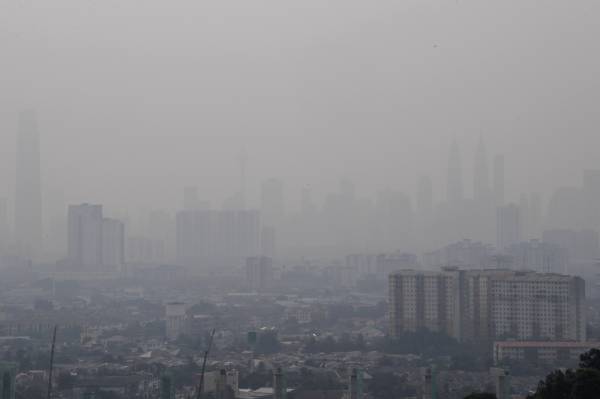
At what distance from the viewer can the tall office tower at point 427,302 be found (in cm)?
1368

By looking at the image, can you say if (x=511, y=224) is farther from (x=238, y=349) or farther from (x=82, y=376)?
(x=82, y=376)

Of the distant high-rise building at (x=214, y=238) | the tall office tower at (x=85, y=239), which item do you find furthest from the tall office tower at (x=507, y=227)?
the tall office tower at (x=85, y=239)

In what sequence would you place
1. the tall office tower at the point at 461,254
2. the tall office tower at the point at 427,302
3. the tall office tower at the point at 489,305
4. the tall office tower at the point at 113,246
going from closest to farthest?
the tall office tower at the point at 489,305, the tall office tower at the point at 427,302, the tall office tower at the point at 461,254, the tall office tower at the point at 113,246

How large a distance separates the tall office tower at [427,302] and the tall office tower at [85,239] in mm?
10484

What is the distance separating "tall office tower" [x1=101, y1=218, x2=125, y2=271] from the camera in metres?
24.0

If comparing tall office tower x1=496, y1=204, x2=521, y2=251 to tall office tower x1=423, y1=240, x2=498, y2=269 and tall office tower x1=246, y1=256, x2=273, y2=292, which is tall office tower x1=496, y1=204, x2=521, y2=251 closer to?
tall office tower x1=423, y1=240, x2=498, y2=269

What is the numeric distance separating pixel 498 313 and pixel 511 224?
28.7ft

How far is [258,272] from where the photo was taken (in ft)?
75.2

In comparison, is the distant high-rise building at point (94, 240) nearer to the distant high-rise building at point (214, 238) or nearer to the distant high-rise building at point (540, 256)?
the distant high-rise building at point (214, 238)

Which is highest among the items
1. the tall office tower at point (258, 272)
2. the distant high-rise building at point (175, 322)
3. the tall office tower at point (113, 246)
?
the tall office tower at point (113, 246)

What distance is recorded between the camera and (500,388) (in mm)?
7234

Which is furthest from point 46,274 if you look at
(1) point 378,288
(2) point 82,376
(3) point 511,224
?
(2) point 82,376

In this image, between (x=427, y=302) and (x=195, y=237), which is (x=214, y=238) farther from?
(x=427, y=302)

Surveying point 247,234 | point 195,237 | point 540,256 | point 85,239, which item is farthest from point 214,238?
point 540,256
